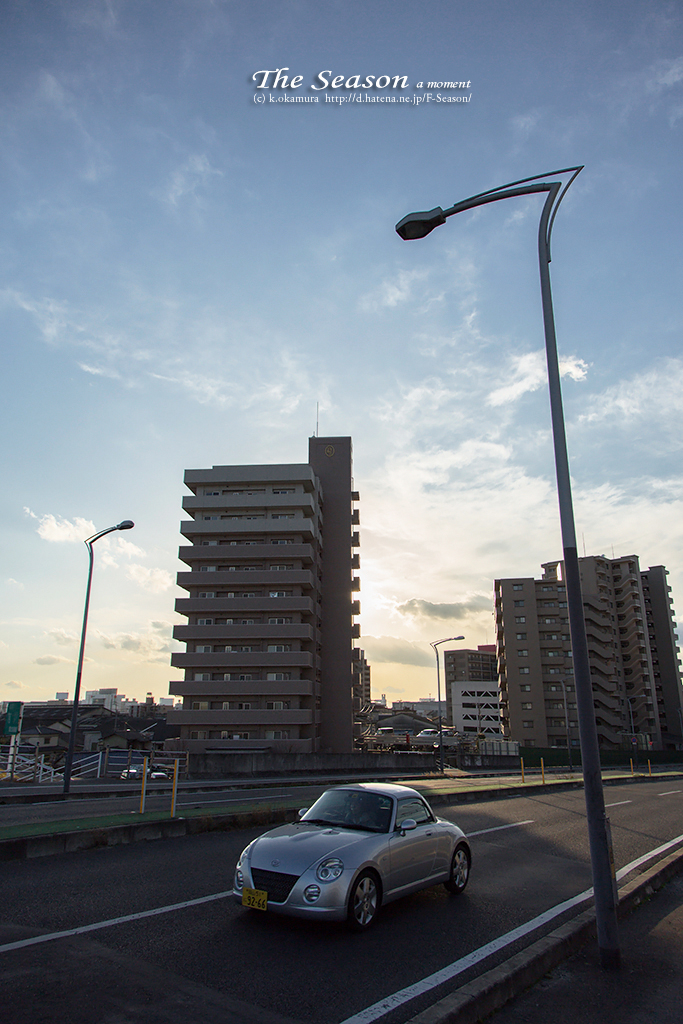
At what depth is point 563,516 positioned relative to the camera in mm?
6199

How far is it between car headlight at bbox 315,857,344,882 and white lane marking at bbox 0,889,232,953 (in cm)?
204

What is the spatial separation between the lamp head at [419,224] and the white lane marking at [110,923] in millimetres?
8168

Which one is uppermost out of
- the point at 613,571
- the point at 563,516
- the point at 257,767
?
the point at 613,571

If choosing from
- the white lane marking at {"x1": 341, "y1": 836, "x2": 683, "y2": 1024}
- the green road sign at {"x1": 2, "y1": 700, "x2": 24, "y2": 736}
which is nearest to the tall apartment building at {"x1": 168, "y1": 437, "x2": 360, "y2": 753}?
the green road sign at {"x1": 2, "y1": 700, "x2": 24, "y2": 736}

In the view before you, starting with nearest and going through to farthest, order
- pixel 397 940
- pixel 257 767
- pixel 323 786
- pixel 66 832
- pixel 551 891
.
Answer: pixel 397 940
pixel 551 891
pixel 66 832
pixel 323 786
pixel 257 767

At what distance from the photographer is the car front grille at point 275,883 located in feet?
19.5

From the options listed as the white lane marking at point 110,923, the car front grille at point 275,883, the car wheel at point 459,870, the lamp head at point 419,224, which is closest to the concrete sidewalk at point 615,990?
the car wheel at point 459,870

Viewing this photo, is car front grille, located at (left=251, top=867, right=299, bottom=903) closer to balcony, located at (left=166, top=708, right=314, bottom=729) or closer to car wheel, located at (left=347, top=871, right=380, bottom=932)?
car wheel, located at (left=347, top=871, right=380, bottom=932)

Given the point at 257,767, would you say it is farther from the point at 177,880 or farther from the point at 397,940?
the point at 397,940

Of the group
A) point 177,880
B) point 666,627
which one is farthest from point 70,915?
point 666,627

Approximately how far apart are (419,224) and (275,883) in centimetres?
729

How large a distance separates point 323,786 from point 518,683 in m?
62.1

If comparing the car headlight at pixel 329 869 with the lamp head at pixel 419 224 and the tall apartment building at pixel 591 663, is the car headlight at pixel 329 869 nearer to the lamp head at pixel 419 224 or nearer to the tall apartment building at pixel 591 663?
the lamp head at pixel 419 224

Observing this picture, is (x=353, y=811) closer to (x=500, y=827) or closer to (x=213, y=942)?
(x=213, y=942)
